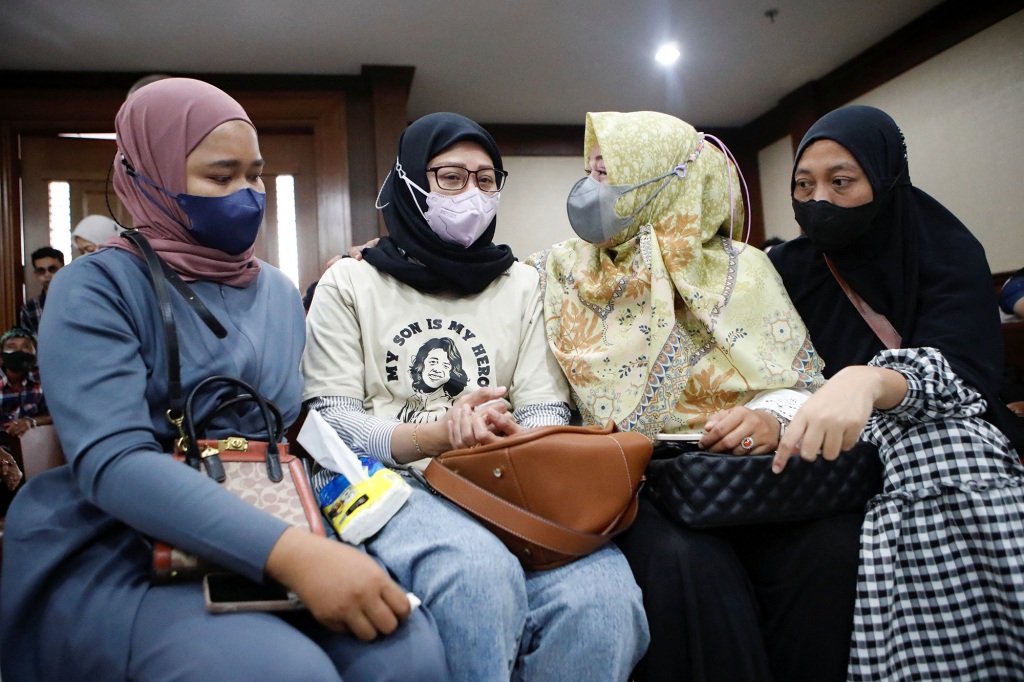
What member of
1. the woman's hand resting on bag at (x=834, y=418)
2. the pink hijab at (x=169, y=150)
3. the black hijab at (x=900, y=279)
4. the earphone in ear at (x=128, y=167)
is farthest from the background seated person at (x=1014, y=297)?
the earphone in ear at (x=128, y=167)

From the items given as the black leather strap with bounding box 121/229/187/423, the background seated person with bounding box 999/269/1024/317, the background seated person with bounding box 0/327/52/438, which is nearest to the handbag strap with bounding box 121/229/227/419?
the black leather strap with bounding box 121/229/187/423

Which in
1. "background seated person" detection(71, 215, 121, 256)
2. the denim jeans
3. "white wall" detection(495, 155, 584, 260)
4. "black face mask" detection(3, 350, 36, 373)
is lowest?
the denim jeans

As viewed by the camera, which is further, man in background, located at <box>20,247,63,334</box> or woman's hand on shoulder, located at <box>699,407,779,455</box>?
man in background, located at <box>20,247,63,334</box>

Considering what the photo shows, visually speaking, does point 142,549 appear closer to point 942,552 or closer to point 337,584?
point 337,584

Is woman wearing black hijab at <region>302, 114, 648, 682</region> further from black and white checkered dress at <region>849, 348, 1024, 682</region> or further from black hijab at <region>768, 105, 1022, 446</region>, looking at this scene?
black hijab at <region>768, 105, 1022, 446</region>

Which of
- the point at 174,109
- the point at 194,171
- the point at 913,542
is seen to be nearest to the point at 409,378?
the point at 194,171

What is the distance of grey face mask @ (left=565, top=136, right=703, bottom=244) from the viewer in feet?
5.96

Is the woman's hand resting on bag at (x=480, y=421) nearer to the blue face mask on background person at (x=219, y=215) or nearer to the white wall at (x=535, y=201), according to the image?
the blue face mask on background person at (x=219, y=215)

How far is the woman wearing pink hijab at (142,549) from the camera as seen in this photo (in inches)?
39.4

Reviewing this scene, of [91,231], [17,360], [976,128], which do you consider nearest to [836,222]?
[17,360]

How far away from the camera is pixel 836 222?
1717mm

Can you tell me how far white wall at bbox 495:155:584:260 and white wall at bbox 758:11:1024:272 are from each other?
110 inches

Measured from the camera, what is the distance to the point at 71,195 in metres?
5.19

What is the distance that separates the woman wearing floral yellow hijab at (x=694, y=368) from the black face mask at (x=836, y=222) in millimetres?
158
